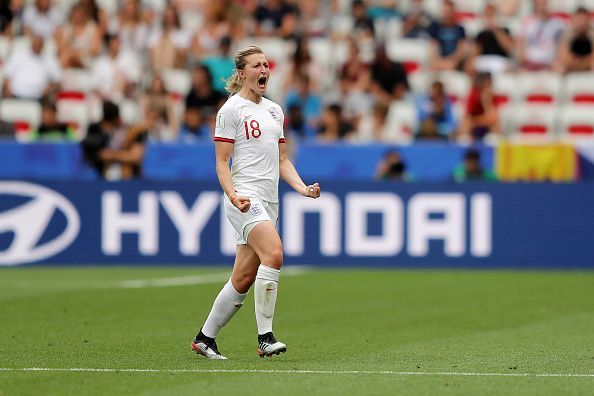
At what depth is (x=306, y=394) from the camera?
7.80m

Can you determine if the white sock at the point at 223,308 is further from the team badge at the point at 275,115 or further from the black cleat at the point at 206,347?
the team badge at the point at 275,115

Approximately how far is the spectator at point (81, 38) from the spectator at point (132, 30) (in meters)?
0.44

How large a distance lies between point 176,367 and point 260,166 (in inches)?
62.1

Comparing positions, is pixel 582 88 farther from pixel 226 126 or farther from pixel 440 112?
pixel 226 126

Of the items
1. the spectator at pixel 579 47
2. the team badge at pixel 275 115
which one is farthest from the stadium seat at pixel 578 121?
the team badge at pixel 275 115

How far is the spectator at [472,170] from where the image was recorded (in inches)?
758

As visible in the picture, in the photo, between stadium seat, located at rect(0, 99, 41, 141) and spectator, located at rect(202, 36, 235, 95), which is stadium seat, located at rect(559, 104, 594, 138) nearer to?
spectator, located at rect(202, 36, 235, 95)

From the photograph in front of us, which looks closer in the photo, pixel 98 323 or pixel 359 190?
pixel 98 323

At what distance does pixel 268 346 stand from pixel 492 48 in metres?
14.5

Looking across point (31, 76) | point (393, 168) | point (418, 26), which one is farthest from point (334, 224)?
point (31, 76)

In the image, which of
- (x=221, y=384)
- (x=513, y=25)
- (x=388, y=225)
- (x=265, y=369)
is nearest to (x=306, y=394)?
(x=221, y=384)

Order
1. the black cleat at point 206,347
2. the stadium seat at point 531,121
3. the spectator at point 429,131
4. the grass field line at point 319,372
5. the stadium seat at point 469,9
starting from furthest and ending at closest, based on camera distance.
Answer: the stadium seat at point 469,9, the stadium seat at point 531,121, the spectator at point 429,131, the black cleat at point 206,347, the grass field line at point 319,372

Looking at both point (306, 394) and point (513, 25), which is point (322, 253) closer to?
point (513, 25)

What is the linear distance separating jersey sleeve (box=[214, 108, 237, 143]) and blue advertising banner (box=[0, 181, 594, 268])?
9.62m
